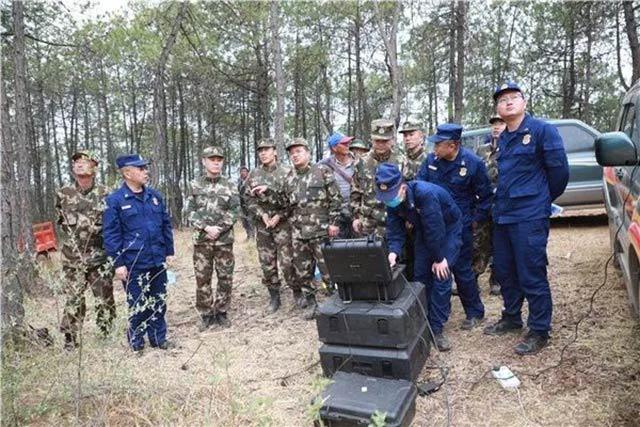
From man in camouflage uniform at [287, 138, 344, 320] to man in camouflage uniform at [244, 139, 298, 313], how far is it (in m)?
0.12

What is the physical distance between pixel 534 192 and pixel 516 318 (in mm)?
1211

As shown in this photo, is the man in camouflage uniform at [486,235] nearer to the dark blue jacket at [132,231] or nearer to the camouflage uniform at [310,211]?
the camouflage uniform at [310,211]

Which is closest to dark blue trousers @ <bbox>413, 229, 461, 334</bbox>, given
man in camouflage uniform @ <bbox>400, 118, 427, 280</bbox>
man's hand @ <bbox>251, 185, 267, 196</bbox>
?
man in camouflage uniform @ <bbox>400, 118, 427, 280</bbox>

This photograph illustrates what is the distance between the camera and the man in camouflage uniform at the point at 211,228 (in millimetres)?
4828

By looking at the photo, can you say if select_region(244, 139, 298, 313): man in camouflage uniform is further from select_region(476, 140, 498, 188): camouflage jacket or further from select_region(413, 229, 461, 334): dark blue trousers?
select_region(476, 140, 498, 188): camouflage jacket

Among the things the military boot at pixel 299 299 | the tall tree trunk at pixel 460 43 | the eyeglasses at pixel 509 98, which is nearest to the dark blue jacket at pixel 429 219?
the eyeglasses at pixel 509 98

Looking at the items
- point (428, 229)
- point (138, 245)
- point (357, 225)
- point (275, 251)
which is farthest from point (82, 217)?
point (428, 229)

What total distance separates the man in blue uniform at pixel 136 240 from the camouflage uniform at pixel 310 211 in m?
1.50

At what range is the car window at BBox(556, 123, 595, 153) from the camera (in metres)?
7.59

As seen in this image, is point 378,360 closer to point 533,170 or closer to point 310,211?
point 533,170

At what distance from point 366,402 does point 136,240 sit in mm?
2702

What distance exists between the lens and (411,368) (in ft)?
9.71

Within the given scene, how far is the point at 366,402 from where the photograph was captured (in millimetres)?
2598

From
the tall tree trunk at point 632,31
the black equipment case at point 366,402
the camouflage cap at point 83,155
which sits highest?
the tall tree trunk at point 632,31
